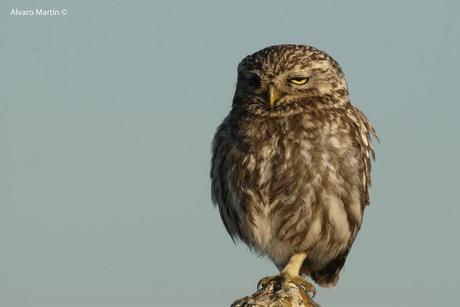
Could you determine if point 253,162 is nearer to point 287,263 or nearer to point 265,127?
point 265,127

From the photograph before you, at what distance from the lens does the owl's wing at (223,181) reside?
30.6 feet

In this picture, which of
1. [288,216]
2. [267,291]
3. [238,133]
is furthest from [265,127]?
[267,291]

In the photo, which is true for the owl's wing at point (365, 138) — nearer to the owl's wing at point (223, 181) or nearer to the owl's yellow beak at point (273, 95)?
the owl's yellow beak at point (273, 95)

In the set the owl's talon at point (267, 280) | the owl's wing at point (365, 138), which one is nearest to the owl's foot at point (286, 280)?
the owl's talon at point (267, 280)

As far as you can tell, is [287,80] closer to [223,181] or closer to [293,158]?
[293,158]

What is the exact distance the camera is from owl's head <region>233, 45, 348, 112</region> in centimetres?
915

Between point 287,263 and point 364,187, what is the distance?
1055 mm

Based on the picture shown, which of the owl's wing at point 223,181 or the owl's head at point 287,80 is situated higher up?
the owl's head at point 287,80

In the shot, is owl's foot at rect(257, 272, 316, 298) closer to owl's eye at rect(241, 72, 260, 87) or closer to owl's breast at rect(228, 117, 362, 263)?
owl's breast at rect(228, 117, 362, 263)

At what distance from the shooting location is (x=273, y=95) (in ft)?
29.8

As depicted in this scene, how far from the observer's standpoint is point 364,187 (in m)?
9.38

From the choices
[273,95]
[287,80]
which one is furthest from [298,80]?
[273,95]

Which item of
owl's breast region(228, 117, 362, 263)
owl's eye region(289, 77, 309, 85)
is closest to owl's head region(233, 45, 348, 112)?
owl's eye region(289, 77, 309, 85)

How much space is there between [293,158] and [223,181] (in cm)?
81
